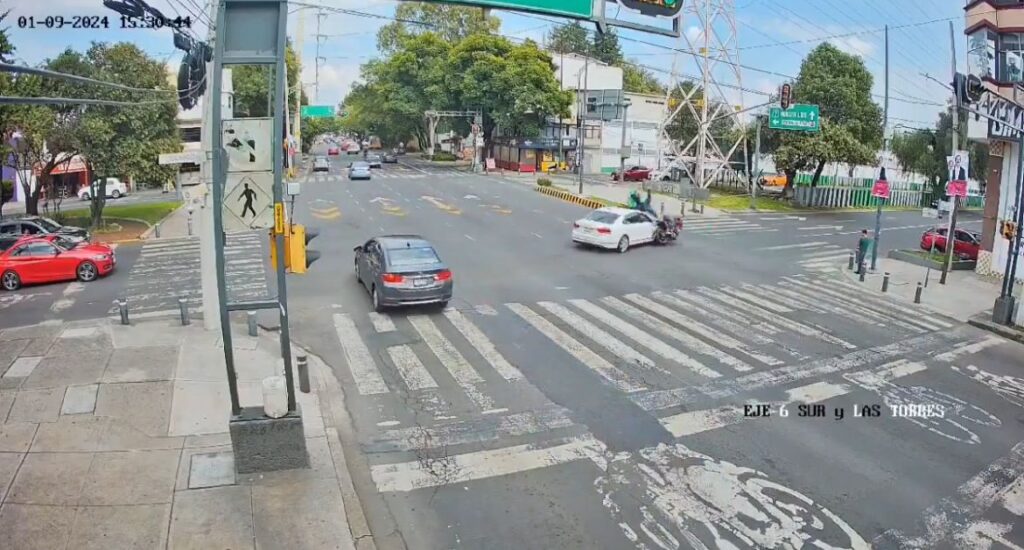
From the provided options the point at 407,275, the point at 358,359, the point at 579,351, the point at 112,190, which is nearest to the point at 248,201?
the point at 358,359

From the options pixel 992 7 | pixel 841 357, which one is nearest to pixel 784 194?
pixel 992 7

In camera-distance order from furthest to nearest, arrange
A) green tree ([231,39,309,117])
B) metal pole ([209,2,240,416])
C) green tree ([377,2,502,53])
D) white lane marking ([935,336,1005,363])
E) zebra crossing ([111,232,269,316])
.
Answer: green tree ([377,2,502,53]) < green tree ([231,39,309,117]) < zebra crossing ([111,232,269,316]) < white lane marking ([935,336,1005,363]) < metal pole ([209,2,240,416])

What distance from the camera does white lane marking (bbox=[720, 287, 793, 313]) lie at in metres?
18.5

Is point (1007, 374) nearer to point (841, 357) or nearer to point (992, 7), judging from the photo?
point (841, 357)

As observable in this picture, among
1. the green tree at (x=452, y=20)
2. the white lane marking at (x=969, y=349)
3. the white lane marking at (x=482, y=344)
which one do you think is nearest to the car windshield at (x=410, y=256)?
the white lane marking at (x=482, y=344)

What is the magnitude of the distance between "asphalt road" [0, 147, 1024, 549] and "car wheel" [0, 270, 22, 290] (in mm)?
837

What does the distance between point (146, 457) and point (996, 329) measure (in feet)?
60.9

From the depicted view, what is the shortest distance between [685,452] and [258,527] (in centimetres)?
542

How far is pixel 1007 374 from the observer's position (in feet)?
47.2

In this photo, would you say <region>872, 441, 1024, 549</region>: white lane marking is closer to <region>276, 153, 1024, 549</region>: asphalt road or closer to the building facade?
<region>276, 153, 1024, 549</region>: asphalt road

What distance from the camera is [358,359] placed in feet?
44.4

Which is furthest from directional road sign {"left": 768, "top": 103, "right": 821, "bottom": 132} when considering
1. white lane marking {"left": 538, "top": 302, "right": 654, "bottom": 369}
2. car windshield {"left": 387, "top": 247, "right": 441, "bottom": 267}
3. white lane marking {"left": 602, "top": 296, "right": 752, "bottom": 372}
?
car windshield {"left": 387, "top": 247, "right": 441, "bottom": 267}

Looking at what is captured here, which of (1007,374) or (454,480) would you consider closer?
(454,480)

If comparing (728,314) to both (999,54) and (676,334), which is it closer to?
(676,334)
